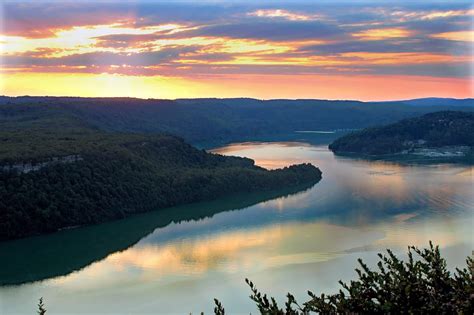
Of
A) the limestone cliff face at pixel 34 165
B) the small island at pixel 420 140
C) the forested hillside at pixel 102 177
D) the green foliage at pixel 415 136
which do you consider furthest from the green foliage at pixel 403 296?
the green foliage at pixel 415 136

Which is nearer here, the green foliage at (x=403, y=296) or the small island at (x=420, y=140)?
the green foliage at (x=403, y=296)

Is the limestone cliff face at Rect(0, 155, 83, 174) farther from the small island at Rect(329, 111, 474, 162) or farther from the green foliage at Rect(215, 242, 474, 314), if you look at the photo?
the small island at Rect(329, 111, 474, 162)

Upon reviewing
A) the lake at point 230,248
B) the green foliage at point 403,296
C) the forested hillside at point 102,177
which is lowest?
the lake at point 230,248

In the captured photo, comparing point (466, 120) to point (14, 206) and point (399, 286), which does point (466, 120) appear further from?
point (399, 286)

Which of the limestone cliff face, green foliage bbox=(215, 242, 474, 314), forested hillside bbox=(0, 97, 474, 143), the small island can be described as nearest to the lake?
the limestone cliff face

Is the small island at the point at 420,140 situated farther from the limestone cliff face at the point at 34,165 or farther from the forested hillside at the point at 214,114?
the limestone cliff face at the point at 34,165

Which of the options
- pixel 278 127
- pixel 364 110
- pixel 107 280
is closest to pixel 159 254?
pixel 107 280
